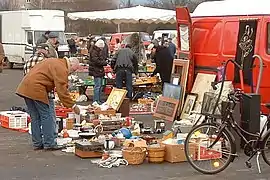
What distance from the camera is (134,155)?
9031mm

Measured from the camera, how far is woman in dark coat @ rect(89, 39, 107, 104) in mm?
15617

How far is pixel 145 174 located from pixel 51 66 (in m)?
2.45

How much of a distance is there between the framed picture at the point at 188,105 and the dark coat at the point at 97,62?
3.53 m

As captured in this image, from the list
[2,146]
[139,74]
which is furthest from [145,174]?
[139,74]

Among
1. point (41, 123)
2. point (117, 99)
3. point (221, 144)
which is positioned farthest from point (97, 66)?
point (221, 144)

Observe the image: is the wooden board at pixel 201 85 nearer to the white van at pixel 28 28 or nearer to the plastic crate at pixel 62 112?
the plastic crate at pixel 62 112

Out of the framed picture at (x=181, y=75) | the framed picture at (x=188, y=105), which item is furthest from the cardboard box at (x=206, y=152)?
the framed picture at (x=181, y=75)

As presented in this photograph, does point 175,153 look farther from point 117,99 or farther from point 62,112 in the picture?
point 117,99

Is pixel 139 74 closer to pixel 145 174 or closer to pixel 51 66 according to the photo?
pixel 51 66

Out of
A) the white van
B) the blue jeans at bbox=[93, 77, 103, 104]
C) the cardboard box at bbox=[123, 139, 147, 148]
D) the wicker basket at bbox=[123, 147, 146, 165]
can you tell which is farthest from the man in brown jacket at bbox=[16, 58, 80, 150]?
the white van

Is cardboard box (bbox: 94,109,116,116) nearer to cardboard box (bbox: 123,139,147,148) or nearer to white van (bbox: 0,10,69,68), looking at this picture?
cardboard box (bbox: 123,139,147,148)

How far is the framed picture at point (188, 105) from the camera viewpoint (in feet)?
40.8

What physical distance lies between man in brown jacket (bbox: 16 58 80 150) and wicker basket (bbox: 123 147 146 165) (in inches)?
50.5

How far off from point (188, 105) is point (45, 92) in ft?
12.2
